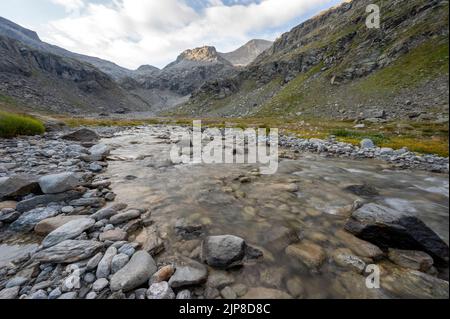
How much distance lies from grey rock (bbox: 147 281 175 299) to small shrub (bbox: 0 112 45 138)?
55.2 feet

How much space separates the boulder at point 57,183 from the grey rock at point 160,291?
14.0 feet

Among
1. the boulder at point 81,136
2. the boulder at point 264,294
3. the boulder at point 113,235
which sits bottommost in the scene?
the boulder at point 264,294

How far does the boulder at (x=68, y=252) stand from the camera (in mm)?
3105

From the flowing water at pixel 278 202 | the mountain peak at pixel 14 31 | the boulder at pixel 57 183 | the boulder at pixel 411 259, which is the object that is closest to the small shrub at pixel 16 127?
the flowing water at pixel 278 202

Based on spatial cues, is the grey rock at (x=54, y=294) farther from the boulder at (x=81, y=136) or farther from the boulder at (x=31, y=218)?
the boulder at (x=81, y=136)

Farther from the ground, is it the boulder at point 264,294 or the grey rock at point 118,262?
the grey rock at point 118,262

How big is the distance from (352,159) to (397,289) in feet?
29.2

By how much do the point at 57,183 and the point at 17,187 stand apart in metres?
0.82

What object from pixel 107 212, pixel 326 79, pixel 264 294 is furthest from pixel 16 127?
pixel 326 79

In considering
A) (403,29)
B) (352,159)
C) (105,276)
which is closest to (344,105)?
(403,29)

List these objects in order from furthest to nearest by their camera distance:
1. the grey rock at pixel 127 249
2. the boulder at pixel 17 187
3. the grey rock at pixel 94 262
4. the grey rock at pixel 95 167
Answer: the grey rock at pixel 95 167, the boulder at pixel 17 187, the grey rock at pixel 127 249, the grey rock at pixel 94 262

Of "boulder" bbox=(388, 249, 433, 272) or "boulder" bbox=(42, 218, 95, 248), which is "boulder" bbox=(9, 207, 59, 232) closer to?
"boulder" bbox=(42, 218, 95, 248)

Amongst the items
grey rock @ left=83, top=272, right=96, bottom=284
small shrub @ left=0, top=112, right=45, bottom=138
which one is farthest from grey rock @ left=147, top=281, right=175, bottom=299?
small shrub @ left=0, top=112, right=45, bottom=138

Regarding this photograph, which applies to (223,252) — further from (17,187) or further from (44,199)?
(17,187)
